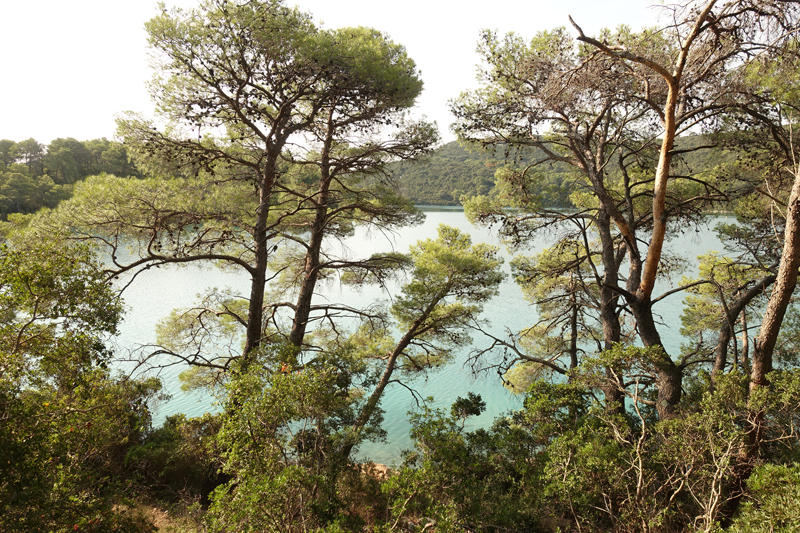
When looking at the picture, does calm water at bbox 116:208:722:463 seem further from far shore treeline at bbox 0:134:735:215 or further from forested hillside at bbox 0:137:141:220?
forested hillside at bbox 0:137:141:220

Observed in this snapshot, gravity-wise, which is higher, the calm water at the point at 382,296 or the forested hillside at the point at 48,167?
the forested hillside at the point at 48,167

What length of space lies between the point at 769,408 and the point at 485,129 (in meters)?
4.48

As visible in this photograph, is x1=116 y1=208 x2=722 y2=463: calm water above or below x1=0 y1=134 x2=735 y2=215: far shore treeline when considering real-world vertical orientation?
below

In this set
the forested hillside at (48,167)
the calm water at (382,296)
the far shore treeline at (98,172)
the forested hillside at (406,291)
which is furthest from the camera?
the forested hillside at (48,167)

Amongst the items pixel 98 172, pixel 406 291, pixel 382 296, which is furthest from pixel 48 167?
pixel 406 291

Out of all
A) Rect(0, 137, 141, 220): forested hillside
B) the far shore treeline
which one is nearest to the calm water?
the far shore treeline

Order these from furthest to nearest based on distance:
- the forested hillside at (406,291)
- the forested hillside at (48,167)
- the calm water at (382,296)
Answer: the forested hillside at (48,167) → the calm water at (382,296) → the forested hillside at (406,291)

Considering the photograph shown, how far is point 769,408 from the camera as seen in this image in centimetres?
319

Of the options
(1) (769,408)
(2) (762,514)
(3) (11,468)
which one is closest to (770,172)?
(1) (769,408)

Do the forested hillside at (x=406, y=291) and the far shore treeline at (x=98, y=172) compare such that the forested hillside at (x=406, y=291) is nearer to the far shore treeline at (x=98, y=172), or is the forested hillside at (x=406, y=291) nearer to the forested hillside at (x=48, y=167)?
the far shore treeline at (x=98, y=172)

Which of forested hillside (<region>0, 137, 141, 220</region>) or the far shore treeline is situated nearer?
the far shore treeline

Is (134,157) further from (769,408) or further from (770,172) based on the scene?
(770,172)

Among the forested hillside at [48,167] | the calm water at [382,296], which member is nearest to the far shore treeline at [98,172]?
the forested hillside at [48,167]

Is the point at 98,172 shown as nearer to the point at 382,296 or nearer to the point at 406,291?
the point at 382,296
